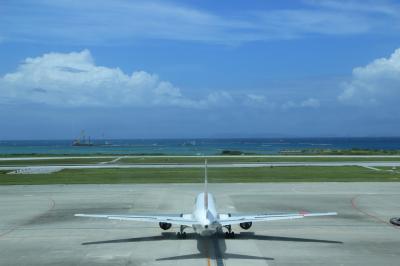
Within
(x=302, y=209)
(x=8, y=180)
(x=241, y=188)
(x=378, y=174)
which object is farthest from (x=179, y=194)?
(x=378, y=174)

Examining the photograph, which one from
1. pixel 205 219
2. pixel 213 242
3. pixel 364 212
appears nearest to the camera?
pixel 205 219

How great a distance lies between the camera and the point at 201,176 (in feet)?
259

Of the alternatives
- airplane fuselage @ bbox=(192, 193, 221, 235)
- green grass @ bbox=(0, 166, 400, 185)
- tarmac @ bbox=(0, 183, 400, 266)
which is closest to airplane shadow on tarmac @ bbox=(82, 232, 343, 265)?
tarmac @ bbox=(0, 183, 400, 266)

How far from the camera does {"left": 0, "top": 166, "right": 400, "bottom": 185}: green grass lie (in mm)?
73688

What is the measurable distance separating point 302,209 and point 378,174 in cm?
3793

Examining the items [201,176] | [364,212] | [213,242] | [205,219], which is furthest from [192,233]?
[201,176]

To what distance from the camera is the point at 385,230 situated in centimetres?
3669

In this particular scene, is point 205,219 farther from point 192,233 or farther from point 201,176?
point 201,176

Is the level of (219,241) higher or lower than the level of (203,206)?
lower

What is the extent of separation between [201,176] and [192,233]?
142ft

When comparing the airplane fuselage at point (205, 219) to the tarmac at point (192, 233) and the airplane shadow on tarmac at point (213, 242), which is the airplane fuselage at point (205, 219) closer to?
the airplane shadow on tarmac at point (213, 242)

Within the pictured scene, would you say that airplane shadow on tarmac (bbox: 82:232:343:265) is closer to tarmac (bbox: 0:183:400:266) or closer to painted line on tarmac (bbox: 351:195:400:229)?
tarmac (bbox: 0:183:400:266)

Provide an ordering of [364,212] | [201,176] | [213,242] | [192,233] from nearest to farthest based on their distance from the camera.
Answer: [213,242] < [192,233] < [364,212] < [201,176]

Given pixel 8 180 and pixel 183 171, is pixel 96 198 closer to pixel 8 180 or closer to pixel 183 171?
pixel 8 180
